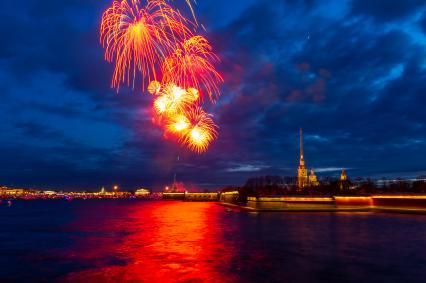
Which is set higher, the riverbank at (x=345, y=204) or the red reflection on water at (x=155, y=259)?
the riverbank at (x=345, y=204)

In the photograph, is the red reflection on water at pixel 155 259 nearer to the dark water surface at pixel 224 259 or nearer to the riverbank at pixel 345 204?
the dark water surface at pixel 224 259

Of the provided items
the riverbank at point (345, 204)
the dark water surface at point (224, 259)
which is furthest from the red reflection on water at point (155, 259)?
the riverbank at point (345, 204)

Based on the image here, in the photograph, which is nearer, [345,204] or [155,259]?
[155,259]

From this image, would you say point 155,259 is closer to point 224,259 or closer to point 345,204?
point 224,259

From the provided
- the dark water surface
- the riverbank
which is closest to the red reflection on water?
the dark water surface

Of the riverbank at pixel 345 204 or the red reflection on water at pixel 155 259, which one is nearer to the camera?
the red reflection on water at pixel 155 259

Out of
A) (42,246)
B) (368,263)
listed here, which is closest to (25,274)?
(42,246)

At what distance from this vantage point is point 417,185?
10731 cm

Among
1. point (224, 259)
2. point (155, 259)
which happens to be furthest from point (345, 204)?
point (155, 259)

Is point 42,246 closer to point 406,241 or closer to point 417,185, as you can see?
point 406,241

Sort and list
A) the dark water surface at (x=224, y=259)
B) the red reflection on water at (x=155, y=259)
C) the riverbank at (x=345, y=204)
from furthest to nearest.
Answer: the riverbank at (x=345, y=204), the dark water surface at (x=224, y=259), the red reflection on water at (x=155, y=259)

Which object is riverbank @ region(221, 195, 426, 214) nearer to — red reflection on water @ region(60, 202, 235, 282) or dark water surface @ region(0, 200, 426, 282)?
dark water surface @ region(0, 200, 426, 282)

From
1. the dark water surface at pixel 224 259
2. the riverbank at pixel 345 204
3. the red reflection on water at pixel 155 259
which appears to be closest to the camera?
the red reflection on water at pixel 155 259

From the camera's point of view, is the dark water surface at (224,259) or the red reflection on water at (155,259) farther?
the dark water surface at (224,259)
